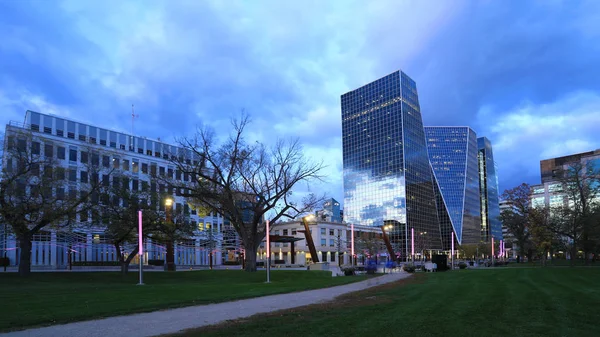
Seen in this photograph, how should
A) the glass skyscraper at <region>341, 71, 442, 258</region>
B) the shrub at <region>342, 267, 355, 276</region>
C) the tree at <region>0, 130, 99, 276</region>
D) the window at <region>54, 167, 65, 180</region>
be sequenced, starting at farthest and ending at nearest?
the glass skyscraper at <region>341, 71, 442, 258</region> → the shrub at <region>342, 267, 355, 276</region> → the window at <region>54, 167, 65, 180</region> → the tree at <region>0, 130, 99, 276</region>

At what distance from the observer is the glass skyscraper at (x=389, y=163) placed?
164m

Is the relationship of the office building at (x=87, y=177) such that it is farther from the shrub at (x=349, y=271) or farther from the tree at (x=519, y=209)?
the tree at (x=519, y=209)

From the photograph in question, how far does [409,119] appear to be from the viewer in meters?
170

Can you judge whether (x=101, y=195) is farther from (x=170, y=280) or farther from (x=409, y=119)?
(x=409, y=119)

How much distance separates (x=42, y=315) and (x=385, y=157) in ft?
523

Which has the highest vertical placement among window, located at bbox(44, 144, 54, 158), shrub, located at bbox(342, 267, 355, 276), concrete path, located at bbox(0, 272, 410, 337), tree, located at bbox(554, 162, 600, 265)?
window, located at bbox(44, 144, 54, 158)

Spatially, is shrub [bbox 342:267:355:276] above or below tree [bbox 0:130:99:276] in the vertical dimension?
below

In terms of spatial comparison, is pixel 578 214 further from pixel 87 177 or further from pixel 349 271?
pixel 87 177

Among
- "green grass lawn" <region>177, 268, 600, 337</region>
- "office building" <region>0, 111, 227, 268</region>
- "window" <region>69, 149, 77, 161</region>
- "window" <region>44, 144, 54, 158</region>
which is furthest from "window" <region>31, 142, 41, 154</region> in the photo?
"window" <region>69, 149, 77, 161</region>

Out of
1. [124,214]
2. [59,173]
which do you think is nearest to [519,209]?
[124,214]

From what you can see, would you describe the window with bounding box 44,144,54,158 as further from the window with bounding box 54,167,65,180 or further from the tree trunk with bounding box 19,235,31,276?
the tree trunk with bounding box 19,235,31,276

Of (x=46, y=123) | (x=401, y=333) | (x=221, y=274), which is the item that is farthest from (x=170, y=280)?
(x=46, y=123)

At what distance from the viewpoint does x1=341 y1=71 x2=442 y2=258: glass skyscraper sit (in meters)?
164

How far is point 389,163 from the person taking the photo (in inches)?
6570
